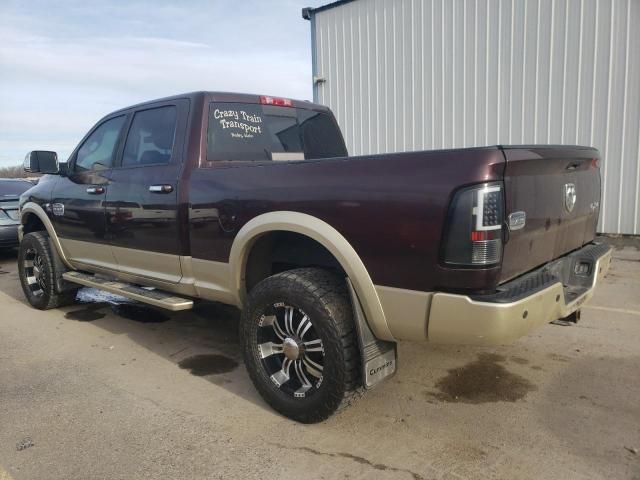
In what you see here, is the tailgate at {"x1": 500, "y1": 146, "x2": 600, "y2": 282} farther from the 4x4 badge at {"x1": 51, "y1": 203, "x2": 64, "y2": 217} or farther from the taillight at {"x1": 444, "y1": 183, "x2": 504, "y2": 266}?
the 4x4 badge at {"x1": 51, "y1": 203, "x2": 64, "y2": 217}

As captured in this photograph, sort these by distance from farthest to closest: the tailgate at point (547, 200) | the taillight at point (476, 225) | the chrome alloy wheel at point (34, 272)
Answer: the chrome alloy wheel at point (34, 272)
the tailgate at point (547, 200)
the taillight at point (476, 225)

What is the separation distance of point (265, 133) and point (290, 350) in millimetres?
1919

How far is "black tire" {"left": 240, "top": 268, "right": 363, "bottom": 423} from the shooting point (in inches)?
112

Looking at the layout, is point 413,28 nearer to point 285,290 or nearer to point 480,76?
point 480,76

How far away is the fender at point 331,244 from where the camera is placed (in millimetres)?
2746

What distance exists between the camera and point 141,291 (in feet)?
13.9

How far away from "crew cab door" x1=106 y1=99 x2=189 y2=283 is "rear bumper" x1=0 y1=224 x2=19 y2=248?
561 centimetres

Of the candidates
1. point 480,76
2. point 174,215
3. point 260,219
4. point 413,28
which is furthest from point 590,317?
point 413,28

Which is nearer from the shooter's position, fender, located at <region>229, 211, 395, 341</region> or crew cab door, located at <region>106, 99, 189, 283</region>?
fender, located at <region>229, 211, 395, 341</region>

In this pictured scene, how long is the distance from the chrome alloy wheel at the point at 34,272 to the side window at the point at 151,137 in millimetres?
2020

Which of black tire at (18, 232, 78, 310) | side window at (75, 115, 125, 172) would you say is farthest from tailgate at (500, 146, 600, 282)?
black tire at (18, 232, 78, 310)

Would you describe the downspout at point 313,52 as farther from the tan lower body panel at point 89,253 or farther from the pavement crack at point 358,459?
the pavement crack at point 358,459

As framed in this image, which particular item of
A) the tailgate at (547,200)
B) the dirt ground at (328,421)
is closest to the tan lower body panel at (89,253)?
the dirt ground at (328,421)

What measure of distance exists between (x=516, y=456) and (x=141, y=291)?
2.97m
